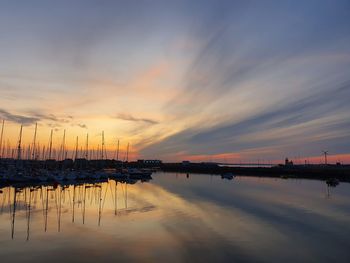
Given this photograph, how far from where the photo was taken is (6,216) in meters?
35.1

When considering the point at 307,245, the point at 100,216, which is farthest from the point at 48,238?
the point at 307,245

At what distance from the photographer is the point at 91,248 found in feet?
76.1

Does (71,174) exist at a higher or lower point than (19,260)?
higher

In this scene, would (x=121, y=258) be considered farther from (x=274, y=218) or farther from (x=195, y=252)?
(x=274, y=218)

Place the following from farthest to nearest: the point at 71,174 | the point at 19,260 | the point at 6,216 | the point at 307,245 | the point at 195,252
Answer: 1. the point at 71,174
2. the point at 6,216
3. the point at 307,245
4. the point at 195,252
5. the point at 19,260

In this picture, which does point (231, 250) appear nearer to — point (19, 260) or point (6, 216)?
point (19, 260)

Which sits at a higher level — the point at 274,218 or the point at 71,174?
the point at 71,174

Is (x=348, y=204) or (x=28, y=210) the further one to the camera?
(x=348, y=204)

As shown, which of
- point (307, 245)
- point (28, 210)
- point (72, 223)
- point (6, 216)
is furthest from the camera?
point (28, 210)

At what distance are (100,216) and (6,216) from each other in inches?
363

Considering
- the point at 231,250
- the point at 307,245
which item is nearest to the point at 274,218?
the point at 307,245

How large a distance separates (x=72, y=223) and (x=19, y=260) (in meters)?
11.5

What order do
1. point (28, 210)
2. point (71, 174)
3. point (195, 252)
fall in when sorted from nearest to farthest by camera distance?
point (195, 252), point (28, 210), point (71, 174)

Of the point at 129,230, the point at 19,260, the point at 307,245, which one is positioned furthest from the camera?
the point at 129,230
